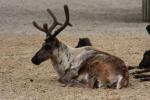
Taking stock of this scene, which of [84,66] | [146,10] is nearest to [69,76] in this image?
[84,66]

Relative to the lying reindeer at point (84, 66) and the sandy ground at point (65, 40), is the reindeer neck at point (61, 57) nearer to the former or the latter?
the lying reindeer at point (84, 66)

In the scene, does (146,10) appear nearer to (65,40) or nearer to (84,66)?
(65,40)

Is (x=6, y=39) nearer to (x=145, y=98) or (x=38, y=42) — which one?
(x=38, y=42)

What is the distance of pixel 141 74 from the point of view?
11438 millimetres

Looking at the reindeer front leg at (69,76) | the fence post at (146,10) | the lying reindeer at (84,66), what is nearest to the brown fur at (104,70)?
the lying reindeer at (84,66)

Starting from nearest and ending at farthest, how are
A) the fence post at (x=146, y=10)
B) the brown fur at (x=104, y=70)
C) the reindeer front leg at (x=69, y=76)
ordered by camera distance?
the brown fur at (x=104, y=70) → the reindeer front leg at (x=69, y=76) → the fence post at (x=146, y=10)

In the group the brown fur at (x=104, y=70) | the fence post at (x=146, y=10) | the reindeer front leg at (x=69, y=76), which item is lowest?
the fence post at (x=146, y=10)

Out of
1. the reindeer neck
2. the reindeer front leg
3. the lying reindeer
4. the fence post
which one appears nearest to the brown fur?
the lying reindeer

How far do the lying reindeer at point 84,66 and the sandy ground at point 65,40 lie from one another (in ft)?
0.60

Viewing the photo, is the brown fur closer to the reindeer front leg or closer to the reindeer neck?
the reindeer front leg

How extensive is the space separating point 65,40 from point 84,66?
6339mm

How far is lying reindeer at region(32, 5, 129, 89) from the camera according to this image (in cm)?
1002

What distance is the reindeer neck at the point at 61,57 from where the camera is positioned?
34.8 feet

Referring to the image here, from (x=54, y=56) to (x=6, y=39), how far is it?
649 centimetres
